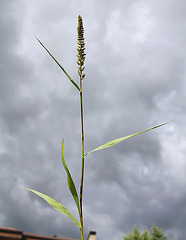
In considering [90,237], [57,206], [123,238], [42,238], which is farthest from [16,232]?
[123,238]

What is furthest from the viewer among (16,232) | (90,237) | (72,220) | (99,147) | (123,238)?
(123,238)

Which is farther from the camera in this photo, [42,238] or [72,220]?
[42,238]

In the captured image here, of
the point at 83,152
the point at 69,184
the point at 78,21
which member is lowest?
the point at 69,184

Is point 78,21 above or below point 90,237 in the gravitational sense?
below

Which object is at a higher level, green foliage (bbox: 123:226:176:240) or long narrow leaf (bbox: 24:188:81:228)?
green foliage (bbox: 123:226:176:240)

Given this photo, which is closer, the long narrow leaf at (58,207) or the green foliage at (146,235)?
the long narrow leaf at (58,207)

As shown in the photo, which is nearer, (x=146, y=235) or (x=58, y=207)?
(x=58, y=207)

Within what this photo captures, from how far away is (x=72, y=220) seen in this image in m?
1.24

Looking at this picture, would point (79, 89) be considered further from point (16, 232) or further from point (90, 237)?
point (90, 237)

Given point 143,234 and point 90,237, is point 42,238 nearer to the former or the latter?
point 90,237

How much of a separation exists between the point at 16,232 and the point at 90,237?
119 inches

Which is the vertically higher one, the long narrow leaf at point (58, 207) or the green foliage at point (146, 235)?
the green foliage at point (146, 235)

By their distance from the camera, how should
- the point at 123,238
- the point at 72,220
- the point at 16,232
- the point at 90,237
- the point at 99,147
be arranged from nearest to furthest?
the point at 72,220, the point at 99,147, the point at 16,232, the point at 90,237, the point at 123,238

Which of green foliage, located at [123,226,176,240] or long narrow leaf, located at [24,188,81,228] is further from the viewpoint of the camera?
green foliage, located at [123,226,176,240]
